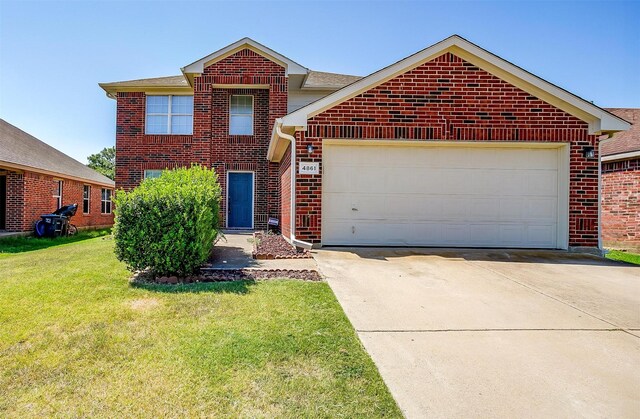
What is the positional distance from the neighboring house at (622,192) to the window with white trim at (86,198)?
21829 millimetres

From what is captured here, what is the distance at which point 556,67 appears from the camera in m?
12.9

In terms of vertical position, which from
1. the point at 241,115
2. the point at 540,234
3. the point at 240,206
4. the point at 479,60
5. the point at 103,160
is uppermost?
the point at 103,160

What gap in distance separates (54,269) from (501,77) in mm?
9503

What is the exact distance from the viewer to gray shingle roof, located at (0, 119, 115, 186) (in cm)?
1325

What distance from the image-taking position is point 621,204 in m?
10.4

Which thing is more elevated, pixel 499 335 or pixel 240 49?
pixel 240 49

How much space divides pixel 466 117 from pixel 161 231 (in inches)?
254

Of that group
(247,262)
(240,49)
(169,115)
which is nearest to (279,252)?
(247,262)

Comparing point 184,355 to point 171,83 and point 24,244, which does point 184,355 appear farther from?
point 171,83

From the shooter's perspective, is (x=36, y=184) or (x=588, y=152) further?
(x=36, y=184)

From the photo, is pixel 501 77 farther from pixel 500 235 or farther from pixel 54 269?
pixel 54 269

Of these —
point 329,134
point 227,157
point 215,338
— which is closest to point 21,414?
point 215,338

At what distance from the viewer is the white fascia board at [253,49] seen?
1329cm

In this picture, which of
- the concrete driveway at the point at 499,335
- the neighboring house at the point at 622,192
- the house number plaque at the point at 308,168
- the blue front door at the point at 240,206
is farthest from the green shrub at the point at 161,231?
the neighboring house at the point at 622,192
